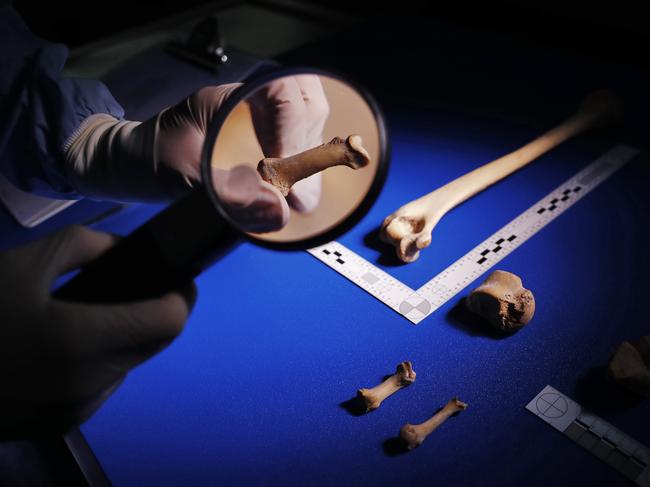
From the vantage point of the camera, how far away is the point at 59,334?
103cm

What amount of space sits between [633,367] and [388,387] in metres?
0.62

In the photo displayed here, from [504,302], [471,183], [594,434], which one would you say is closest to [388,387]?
[504,302]

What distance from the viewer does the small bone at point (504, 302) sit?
1.54m

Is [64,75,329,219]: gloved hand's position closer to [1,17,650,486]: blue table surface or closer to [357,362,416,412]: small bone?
[1,17,650,486]: blue table surface

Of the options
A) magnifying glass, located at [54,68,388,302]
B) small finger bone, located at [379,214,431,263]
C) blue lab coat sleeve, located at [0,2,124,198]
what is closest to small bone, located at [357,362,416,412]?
small finger bone, located at [379,214,431,263]

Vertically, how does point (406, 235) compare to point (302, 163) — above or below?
below

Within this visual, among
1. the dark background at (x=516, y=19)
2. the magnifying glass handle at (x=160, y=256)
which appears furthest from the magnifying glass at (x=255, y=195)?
the dark background at (x=516, y=19)

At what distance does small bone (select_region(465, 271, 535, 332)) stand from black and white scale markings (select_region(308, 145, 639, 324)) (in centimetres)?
14

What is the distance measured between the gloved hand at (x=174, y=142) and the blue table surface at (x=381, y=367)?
30 cm

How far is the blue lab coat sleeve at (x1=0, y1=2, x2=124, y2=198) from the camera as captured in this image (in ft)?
4.62

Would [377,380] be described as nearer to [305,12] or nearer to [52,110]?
[52,110]

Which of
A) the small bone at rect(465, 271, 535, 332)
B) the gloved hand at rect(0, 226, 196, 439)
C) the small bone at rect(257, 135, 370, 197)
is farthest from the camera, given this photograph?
the small bone at rect(465, 271, 535, 332)

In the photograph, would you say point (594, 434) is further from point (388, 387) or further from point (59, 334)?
point (59, 334)

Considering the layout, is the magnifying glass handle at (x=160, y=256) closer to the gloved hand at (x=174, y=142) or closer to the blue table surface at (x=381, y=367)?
the gloved hand at (x=174, y=142)
